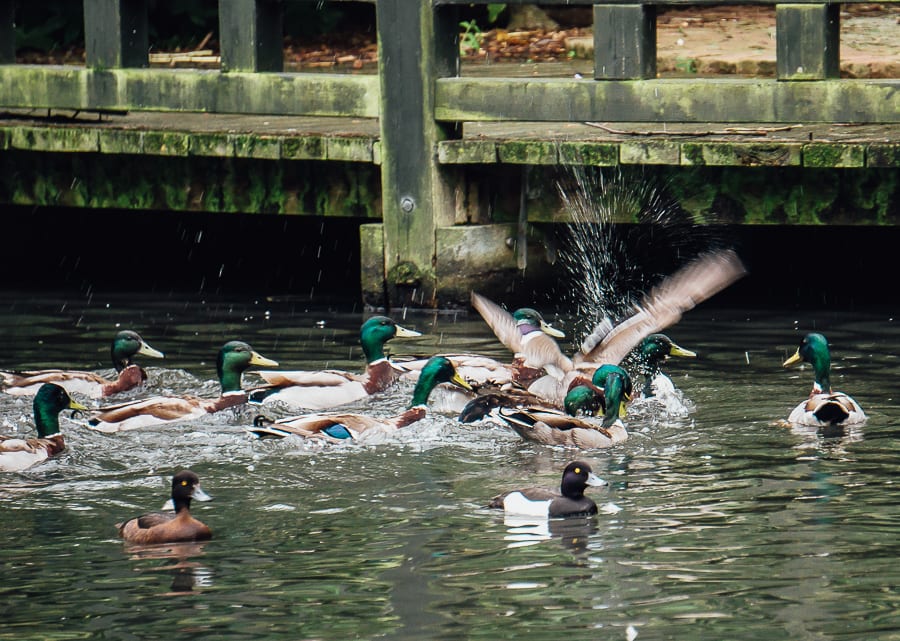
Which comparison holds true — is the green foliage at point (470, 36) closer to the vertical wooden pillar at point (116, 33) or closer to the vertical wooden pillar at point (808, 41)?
the vertical wooden pillar at point (116, 33)

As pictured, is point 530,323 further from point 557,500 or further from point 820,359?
point 557,500

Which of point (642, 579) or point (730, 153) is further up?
point (730, 153)

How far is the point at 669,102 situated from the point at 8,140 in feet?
17.6

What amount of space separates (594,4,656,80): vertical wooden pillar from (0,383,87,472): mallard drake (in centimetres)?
442

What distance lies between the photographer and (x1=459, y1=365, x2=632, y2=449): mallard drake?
10.3m

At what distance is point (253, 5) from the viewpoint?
44.2ft

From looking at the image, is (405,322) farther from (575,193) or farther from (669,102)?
(669,102)

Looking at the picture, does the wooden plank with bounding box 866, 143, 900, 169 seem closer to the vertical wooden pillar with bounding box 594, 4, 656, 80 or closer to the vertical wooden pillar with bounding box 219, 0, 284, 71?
the vertical wooden pillar with bounding box 594, 4, 656, 80

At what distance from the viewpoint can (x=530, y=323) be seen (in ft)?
41.4

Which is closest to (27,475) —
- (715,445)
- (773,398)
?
(715,445)

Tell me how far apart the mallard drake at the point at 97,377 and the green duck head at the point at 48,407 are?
1.12 metres

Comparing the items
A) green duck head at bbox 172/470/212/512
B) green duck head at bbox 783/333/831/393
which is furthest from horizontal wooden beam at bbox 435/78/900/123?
green duck head at bbox 172/470/212/512

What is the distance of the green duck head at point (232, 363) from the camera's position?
11.4 m

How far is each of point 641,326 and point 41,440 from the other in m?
3.88
